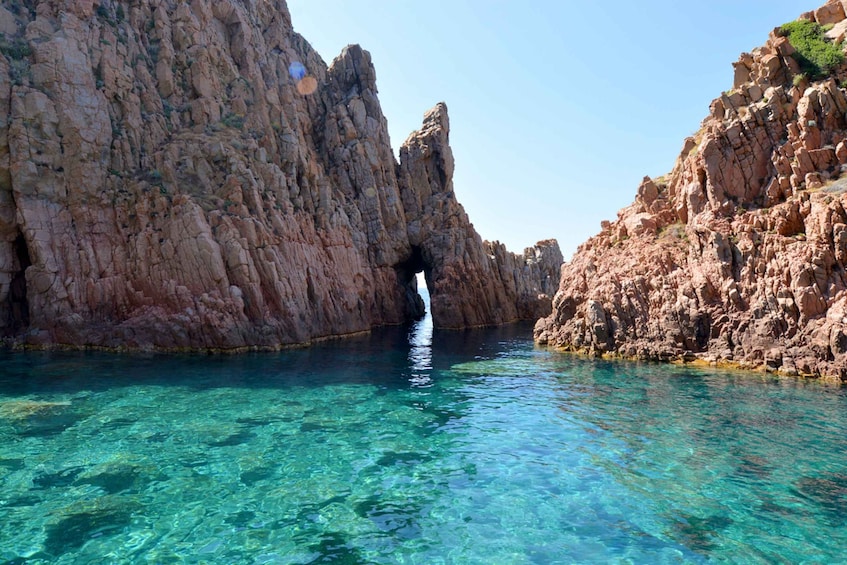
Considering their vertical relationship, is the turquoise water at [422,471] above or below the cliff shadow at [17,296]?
below

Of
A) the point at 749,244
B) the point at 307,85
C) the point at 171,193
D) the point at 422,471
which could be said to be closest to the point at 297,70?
the point at 307,85

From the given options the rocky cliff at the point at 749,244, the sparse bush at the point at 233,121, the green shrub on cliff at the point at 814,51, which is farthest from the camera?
the sparse bush at the point at 233,121

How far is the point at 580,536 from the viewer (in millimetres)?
11914

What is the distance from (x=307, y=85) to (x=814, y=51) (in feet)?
197

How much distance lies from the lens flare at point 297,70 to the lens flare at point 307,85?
0.62 metres

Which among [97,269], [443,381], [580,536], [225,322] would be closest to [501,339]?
[443,381]

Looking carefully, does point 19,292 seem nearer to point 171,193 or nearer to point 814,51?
point 171,193

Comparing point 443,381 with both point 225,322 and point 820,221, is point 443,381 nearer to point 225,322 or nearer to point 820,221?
point 225,322

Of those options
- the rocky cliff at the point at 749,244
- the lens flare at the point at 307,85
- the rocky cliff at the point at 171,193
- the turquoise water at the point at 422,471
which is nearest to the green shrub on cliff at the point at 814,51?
the rocky cliff at the point at 749,244

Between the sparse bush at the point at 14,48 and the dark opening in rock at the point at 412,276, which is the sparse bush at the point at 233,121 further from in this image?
the dark opening in rock at the point at 412,276

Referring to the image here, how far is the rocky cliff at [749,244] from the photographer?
98.1 feet

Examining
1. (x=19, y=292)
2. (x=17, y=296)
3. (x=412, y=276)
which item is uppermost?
(x=412, y=276)

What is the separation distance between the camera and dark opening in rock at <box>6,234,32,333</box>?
4481 cm

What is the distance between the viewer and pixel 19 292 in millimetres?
45531
